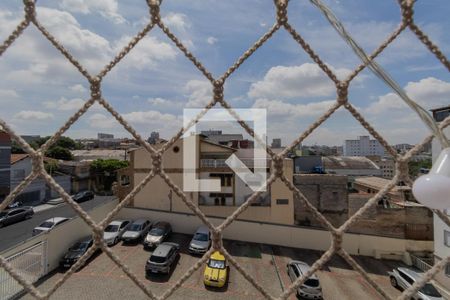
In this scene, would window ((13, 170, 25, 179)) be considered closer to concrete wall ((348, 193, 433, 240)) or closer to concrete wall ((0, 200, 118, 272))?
concrete wall ((0, 200, 118, 272))

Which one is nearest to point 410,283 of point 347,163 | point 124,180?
point 347,163

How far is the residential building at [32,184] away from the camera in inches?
308

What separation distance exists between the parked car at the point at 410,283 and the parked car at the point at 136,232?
5.56 m

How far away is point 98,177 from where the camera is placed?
1198 centimetres

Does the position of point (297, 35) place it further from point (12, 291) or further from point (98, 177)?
point (98, 177)

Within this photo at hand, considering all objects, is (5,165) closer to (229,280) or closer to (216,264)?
(216,264)

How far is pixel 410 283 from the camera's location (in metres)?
4.51

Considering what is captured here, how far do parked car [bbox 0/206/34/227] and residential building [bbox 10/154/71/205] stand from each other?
529mm

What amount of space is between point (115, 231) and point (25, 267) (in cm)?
271

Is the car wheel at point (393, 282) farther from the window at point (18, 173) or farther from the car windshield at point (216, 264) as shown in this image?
the window at point (18, 173)

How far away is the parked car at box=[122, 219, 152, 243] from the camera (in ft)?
21.2

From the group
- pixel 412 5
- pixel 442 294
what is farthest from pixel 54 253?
pixel 442 294

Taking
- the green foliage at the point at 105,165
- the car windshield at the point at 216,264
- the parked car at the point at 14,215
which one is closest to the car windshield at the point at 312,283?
the car windshield at the point at 216,264

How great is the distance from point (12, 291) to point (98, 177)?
8.72m
